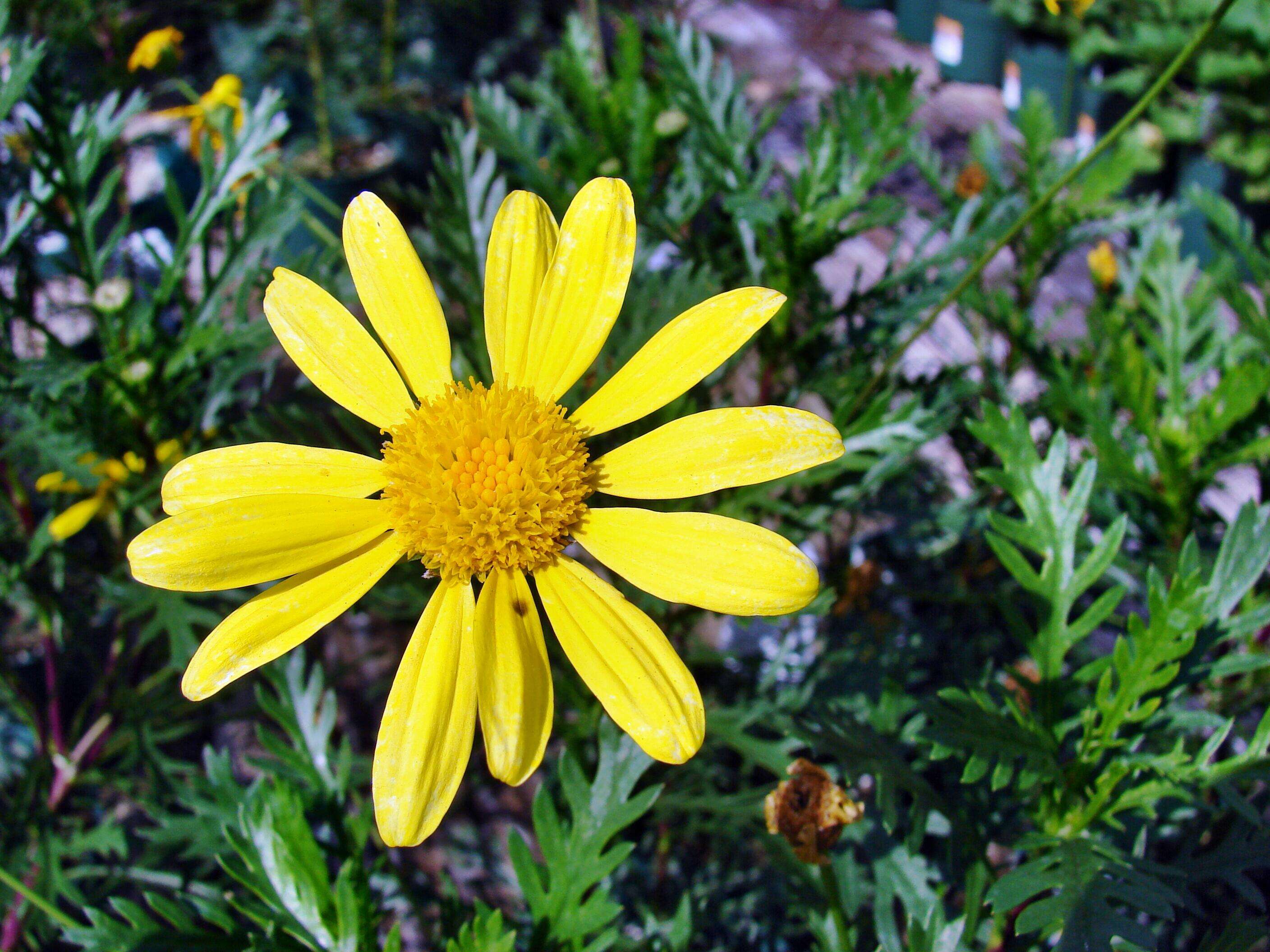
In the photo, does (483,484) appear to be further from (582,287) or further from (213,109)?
(213,109)

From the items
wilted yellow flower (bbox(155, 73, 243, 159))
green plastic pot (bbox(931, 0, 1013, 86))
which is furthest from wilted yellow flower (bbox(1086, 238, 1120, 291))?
green plastic pot (bbox(931, 0, 1013, 86))

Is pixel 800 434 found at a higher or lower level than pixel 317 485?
higher

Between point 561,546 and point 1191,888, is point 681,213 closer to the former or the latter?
point 561,546

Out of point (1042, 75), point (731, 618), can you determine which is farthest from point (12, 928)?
point (1042, 75)

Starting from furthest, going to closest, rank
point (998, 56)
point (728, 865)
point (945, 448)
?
point (998, 56) → point (945, 448) → point (728, 865)

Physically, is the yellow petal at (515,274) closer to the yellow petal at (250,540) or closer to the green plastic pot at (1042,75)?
the yellow petal at (250,540)

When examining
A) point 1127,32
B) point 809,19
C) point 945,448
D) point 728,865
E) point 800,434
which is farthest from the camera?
point 809,19

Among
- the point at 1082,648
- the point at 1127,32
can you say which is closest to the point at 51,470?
the point at 1082,648
